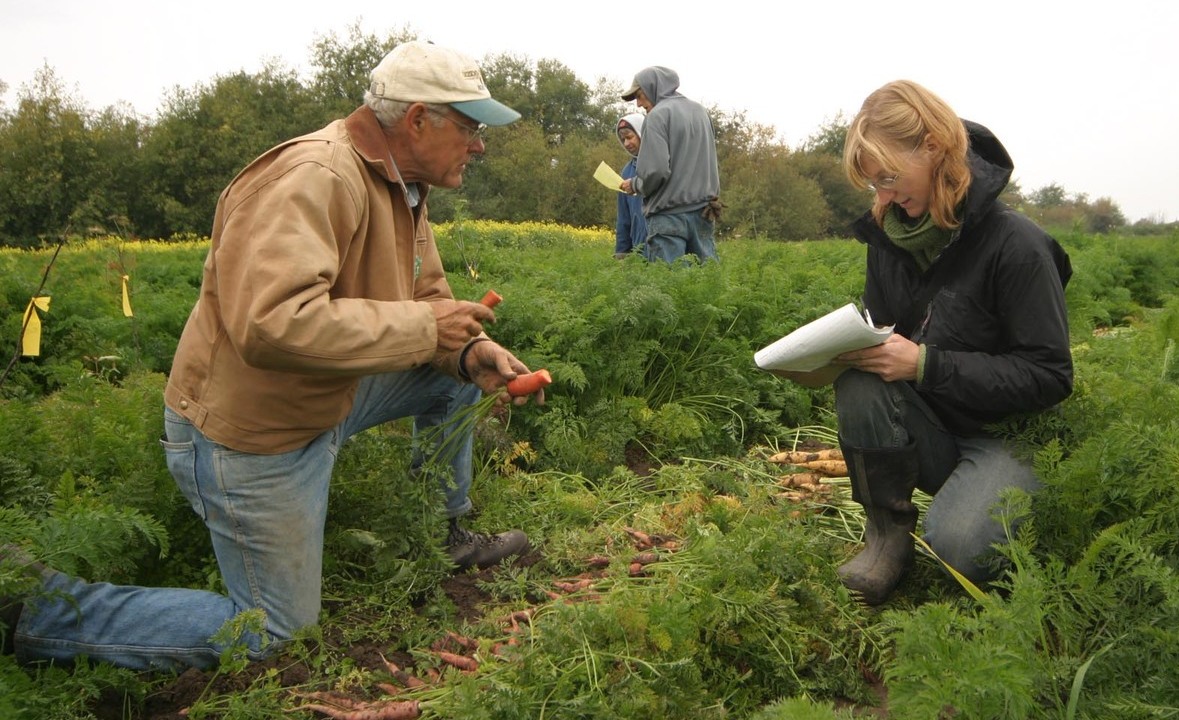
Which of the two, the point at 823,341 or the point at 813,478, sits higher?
the point at 823,341

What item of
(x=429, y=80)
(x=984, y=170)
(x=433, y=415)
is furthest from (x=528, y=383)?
(x=984, y=170)

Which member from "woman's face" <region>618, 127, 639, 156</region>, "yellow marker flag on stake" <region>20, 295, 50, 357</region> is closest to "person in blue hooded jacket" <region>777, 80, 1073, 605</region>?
"yellow marker flag on stake" <region>20, 295, 50, 357</region>

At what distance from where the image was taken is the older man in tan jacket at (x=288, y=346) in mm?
2496

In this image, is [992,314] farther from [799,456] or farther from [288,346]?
[288,346]

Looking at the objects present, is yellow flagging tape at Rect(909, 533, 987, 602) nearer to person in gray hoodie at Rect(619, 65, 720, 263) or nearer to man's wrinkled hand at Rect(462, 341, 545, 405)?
man's wrinkled hand at Rect(462, 341, 545, 405)

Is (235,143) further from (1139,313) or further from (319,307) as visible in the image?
(319,307)

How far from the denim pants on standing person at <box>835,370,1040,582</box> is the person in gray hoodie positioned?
14.4 feet

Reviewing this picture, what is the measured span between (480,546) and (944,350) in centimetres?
179

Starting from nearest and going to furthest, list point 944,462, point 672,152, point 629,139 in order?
1. point 944,462
2. point 672,152
3. point 629,139

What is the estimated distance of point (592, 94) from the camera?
164 feet

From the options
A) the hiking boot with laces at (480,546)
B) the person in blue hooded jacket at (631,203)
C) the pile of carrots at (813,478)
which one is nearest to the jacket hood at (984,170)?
the pile of carrots at (813,478)

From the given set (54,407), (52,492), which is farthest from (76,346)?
(52,492)

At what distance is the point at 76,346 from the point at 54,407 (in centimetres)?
232

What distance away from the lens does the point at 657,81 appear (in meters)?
7.88
